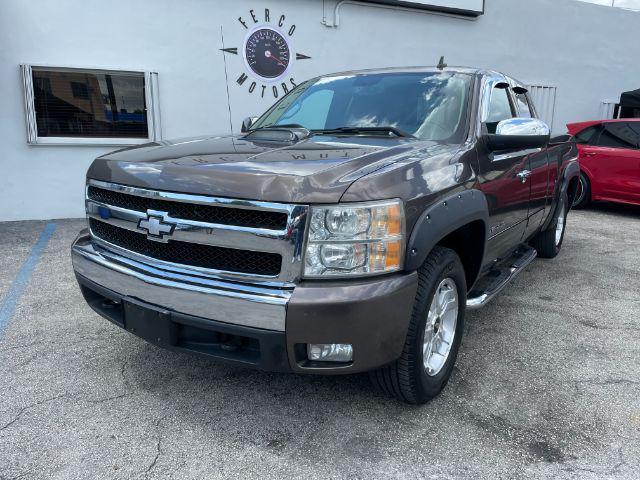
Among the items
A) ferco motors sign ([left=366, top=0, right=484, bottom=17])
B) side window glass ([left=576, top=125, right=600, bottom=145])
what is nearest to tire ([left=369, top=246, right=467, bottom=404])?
ferco motors sign ([left=366, top=0, right=484, bottom=17])

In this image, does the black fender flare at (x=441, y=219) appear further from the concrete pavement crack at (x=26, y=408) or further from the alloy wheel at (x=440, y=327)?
the concrete pavement crack at (x=26, y=408)

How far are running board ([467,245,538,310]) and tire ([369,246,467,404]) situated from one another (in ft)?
0.81

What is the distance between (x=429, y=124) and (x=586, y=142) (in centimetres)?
688

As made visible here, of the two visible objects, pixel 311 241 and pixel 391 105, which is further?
pixel 391 105

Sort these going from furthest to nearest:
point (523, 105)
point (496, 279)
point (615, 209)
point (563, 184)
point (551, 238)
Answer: point (615, 209) → point (551, 238) → point (563, 184) → point (523, 105) → point (496, 279)

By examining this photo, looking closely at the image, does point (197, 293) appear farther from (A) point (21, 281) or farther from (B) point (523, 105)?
(B) point (523, 105)

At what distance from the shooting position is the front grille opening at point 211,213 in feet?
6.91

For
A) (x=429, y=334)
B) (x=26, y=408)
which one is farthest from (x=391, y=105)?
(x=26, y=408)

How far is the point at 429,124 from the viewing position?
3.12 meters

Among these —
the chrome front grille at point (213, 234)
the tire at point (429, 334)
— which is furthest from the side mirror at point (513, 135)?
the chrome front grille at point (213, 234)

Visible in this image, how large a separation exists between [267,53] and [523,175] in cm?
550

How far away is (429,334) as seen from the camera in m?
2.63

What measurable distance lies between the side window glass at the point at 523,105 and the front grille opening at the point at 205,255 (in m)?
2.92

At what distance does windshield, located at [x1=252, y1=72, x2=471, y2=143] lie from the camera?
3121 millimetres
